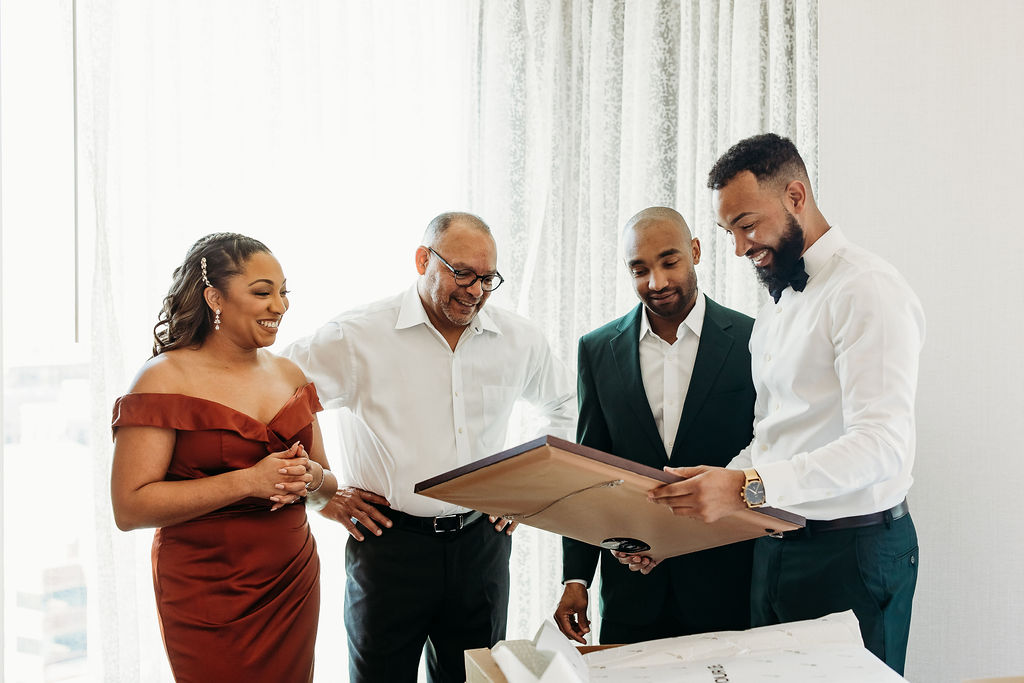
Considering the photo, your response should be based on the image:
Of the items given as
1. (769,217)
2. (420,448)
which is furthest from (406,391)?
(769,217)

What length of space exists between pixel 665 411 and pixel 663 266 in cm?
37

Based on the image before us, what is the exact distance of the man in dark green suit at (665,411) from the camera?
78.9 inches

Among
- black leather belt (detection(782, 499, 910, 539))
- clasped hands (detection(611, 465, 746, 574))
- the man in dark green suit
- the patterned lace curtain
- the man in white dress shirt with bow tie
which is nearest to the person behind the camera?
clasped hands (detection(611, 465, 746, 574))

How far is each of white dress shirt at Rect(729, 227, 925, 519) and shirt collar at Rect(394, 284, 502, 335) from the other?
774 mm

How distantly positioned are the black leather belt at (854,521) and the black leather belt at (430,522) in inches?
34.3

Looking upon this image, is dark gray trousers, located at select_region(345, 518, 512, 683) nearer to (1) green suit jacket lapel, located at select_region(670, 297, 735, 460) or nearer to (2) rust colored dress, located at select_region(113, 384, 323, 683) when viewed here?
(2) rust colored dress, located at select_region(113, 384, 323, 683)

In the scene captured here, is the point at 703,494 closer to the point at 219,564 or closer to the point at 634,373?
the point at 634,373

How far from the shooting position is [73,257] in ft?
7.55

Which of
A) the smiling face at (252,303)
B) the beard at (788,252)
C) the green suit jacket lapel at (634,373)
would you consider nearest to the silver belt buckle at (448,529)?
the green suit jacket lapel at (634,373)

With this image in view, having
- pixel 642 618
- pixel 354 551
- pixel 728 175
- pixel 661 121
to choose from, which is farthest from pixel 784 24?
pixel 354 551

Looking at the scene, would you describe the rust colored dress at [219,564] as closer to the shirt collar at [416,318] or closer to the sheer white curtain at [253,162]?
the shirt collar at [416,318]

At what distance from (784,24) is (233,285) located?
2.10m

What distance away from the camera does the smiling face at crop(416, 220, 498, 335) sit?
7.14 ft

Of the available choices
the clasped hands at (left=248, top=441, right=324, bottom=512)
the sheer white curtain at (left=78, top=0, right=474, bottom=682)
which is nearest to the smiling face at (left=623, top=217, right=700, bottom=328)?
the clasped hands at (left=248, top=441, right=324, bottom=512)
